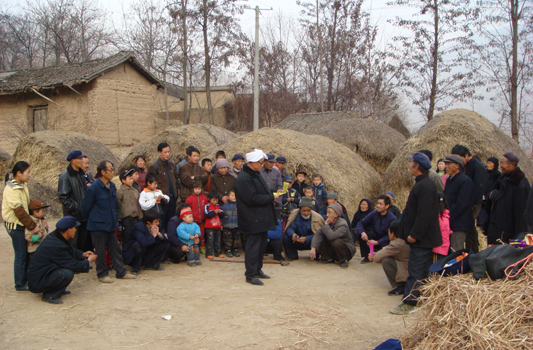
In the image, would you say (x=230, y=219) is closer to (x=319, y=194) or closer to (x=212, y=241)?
(x=212, y=241)

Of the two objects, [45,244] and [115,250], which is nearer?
[45,244]

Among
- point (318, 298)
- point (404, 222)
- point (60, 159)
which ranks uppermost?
point (60, 159)

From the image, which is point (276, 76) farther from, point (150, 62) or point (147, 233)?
point (147, 233)

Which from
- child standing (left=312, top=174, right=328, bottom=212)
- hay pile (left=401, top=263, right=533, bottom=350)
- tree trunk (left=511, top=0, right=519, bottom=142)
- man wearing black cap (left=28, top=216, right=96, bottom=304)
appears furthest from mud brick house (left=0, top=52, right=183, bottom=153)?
hay pile (left=401, top=263, right=533, bottom=350)

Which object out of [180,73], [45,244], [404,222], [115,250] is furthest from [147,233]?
[180,73]

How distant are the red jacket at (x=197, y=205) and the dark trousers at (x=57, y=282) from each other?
2.72 metres

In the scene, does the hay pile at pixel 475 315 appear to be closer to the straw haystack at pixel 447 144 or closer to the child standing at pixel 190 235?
the child standing at pixel 190 235

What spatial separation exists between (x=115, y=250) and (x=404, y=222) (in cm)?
411

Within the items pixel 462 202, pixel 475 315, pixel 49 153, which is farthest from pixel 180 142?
pixel 475 315

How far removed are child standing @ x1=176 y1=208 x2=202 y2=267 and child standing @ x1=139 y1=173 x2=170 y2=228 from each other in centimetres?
42

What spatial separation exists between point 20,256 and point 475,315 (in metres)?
5.38

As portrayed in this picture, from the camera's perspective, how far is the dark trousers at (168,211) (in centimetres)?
788

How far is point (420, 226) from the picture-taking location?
5121 millimetres

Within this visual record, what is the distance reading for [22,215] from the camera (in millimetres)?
5578
